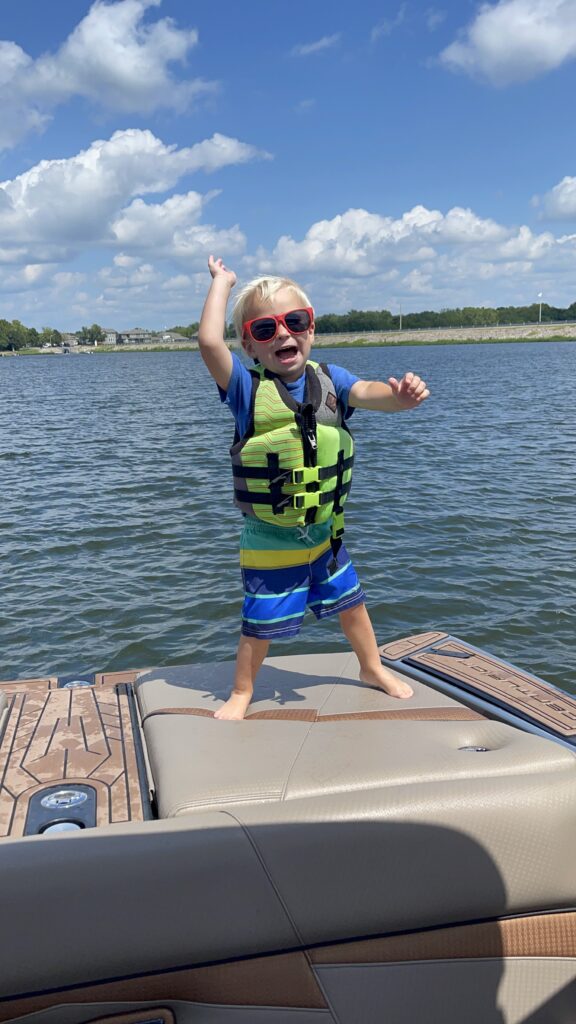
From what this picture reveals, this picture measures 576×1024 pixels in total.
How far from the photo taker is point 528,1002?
2.07 m

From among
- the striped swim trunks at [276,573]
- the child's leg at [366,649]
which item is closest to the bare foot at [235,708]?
the striped swim trunks at [276,573]

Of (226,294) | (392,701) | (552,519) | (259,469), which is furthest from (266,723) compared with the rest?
(552,519)

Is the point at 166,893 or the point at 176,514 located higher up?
the point at 166,893

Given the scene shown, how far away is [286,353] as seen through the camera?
3.22m

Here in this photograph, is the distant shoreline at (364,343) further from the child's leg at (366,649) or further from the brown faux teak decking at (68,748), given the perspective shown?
the child's leg at (366,649)

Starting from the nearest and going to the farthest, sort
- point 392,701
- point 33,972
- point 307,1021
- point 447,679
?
point 33,972 < point 307,1021 < point 392,701 < point 447,679

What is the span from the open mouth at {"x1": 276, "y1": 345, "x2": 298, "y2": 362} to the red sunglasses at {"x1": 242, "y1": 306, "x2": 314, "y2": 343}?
7cm

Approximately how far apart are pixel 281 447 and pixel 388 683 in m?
1.16

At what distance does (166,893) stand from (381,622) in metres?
5.61

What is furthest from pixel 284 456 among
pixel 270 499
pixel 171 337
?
pixel 171 337

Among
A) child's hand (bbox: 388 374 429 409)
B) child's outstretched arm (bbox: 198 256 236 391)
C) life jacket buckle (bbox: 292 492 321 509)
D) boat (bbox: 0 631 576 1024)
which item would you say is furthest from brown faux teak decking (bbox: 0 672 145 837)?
child's hand (bbox: 388 374 429 409)

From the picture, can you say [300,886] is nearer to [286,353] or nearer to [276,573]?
[276,573]

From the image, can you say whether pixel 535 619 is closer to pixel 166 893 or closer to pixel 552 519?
pixel 552 519

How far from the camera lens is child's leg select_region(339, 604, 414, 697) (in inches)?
136
